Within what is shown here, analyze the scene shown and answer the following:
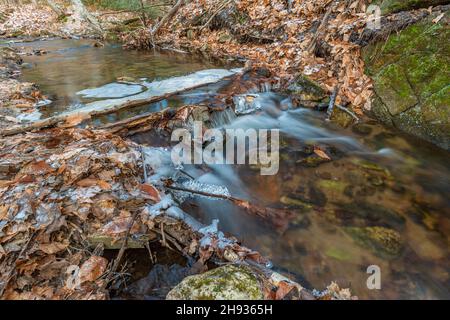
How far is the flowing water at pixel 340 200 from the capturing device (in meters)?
2.92

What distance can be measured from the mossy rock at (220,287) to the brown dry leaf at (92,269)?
28.1 inches

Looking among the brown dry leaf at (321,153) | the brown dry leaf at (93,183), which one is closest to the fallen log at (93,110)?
the brown dry leaf at (93,183)

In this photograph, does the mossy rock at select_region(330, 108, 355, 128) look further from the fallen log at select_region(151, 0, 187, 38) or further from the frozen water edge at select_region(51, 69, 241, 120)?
the fallen log at select_region(151, 0, 187, 38)

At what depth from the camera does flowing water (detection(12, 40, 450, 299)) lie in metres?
2.92

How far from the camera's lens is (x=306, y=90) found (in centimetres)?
621

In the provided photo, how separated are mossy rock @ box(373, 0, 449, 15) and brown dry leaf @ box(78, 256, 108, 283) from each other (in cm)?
670

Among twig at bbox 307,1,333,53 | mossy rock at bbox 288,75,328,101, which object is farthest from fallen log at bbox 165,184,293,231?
twig at bbox 307,1,333,53

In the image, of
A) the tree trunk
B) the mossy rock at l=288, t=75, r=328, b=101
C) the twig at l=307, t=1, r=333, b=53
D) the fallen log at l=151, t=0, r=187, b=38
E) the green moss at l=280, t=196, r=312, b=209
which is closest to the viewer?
the green moss at l=280, t=196, r=312, b=209

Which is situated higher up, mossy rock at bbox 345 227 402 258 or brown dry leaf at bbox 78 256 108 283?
brown dry leaf at bbox 78 256 108 283

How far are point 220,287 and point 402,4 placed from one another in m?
6.35

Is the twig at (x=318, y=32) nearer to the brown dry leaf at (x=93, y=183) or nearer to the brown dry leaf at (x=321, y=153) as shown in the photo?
the brown dry leaf at (x=321, y=153)

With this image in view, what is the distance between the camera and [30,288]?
95.9 inches

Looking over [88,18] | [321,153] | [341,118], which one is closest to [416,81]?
[341,118]
